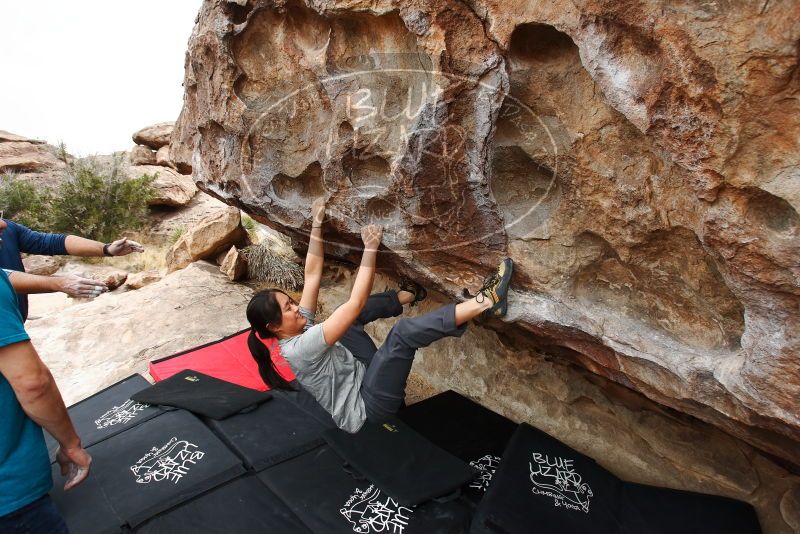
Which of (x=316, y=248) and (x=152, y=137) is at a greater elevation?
(x=316, y=248)

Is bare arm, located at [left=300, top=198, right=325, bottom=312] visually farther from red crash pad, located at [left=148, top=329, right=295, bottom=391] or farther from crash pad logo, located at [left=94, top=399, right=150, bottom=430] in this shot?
crash pad logo, located at [left=94, top=399, right=150, bottom=430]

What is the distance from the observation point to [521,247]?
223 centimetres

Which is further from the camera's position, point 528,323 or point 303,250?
point 303,250

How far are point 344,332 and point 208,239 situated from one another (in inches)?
169

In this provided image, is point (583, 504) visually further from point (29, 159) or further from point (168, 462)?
point (29, 159)

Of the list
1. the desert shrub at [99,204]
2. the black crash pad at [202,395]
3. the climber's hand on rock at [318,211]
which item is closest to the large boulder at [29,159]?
the desert shrub at [99,204]

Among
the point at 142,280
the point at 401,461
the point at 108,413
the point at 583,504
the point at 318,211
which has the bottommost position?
the point at 142,280

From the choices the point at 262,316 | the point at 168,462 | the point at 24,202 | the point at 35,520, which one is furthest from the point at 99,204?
the point at 35,520

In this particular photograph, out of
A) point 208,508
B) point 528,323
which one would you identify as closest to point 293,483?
point 208,508

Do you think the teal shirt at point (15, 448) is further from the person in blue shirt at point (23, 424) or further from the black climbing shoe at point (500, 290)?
the black climbing shoe at point (500, 290)

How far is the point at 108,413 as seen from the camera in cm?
340

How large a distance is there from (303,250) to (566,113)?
331 centimetres

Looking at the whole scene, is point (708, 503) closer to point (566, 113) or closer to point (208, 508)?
point (566, 113)

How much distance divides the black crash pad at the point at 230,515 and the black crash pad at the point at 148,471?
2.4 inches
